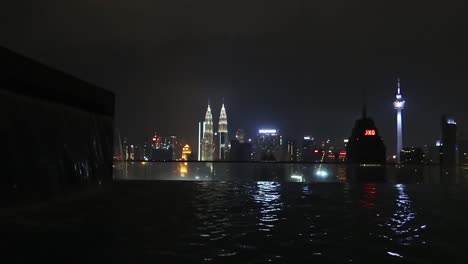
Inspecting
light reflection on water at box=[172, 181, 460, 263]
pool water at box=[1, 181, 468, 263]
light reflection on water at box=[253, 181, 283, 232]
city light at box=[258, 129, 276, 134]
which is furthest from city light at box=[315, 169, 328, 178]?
city light at box=[258, 129, 276, 134]

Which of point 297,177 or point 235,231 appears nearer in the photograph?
point 235,231

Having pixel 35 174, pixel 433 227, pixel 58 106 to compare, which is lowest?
pixel 433 227

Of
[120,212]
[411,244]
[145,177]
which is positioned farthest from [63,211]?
[145,177]

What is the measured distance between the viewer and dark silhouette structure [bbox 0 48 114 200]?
461 inches

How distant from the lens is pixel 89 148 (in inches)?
670

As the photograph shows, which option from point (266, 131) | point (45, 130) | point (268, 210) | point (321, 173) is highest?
point (266, 131)

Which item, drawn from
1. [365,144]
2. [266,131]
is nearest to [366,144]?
[365,144]

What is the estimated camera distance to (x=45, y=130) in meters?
13.5

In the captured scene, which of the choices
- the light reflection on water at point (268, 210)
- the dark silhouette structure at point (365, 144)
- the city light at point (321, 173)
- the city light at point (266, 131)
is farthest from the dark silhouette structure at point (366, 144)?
the light reflection on water at point (268, 210)

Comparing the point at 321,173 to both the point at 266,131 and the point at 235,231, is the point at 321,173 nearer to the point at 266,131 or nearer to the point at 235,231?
the point at 235,231

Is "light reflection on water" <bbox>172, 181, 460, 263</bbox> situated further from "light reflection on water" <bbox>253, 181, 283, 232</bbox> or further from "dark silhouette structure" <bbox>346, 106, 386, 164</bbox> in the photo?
"dark silhouette structure" <bbox>346, 106, 386, 164</bbox>

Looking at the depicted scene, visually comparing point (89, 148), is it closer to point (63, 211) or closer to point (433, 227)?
point (63, 211)

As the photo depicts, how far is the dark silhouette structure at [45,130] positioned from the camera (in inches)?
461

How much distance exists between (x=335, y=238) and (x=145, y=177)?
18.5 meters
